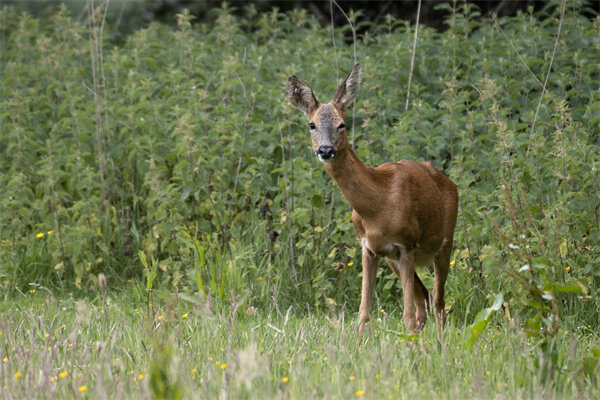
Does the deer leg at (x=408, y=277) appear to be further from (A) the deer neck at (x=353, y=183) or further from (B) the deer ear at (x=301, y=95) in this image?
(B) the deer ear at (x=301, y=95)

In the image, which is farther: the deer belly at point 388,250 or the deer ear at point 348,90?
the deer ear at point 348,90

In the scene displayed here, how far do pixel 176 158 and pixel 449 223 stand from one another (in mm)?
2976

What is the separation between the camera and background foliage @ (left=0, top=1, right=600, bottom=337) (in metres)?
6.18

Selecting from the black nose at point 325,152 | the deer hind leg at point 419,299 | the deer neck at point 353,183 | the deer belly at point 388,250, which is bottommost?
the deer hind leg at point 419,299

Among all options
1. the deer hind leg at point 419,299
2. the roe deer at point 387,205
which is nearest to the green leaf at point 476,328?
the roe deer at point 387,205

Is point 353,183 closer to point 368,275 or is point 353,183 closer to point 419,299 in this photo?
point 368,275

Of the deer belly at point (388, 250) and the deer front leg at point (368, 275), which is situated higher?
the deer belly at point (388, 250)

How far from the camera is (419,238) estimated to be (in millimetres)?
5621

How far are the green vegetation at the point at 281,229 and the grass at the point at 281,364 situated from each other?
0.06 ft

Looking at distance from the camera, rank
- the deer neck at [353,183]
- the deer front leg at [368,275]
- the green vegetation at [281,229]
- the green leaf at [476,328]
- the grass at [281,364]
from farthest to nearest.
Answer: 1. the deer front leg at [368,275]
2. the deer neck at [353,183]
3. the green leaf at [476,328]
4. the green vegetation at [281,229]
5. the grass at [281,364]

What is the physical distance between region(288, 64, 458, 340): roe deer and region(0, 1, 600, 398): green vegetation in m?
0.29

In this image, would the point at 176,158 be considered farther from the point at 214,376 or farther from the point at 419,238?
the point at 214,376

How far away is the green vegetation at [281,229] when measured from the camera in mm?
4234

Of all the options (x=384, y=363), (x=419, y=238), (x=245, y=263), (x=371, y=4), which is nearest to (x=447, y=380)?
(x=384, y=363)
